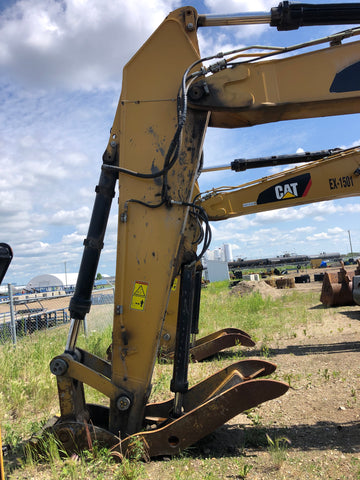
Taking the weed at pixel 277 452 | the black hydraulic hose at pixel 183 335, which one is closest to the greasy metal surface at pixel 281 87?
the black hydraulic hose at pixel 183 335

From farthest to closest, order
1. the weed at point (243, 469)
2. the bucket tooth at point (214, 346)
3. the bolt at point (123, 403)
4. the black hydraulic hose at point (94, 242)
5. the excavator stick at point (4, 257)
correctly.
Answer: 1. the bucket tooth at point (214, 346)
2. the black hydraulic hose at point (94, 242)
3. the bolt at point (123, 403)
4. the weed at point (243, 469)
5. the excavator stick at point (4, 257)

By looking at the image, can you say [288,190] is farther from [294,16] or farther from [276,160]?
[294,16]

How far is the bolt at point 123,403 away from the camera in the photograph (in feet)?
10.0

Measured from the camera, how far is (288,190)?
7484 mm

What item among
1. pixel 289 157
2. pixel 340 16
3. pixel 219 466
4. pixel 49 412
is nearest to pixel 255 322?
pixel 289 157

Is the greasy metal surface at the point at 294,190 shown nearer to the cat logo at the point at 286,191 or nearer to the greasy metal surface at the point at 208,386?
the cat logo at the point at 286,191

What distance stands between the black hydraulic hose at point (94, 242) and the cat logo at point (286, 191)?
192 inches

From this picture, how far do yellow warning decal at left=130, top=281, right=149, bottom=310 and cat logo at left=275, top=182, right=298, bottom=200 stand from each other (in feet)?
16.9

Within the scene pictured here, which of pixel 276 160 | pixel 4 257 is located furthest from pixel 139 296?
pixel 276 160

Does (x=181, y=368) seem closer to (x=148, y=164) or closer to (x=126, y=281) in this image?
(x=126, y=281)

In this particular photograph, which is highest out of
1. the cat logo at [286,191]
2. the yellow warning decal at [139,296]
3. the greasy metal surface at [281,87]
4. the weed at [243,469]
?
the greasy metal surface at [281,87]

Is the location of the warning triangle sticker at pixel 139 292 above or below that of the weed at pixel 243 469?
above

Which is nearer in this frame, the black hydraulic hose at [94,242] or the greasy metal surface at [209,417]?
the greasy metal surface at [209,417]

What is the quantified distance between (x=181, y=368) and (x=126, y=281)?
2.90 ft
